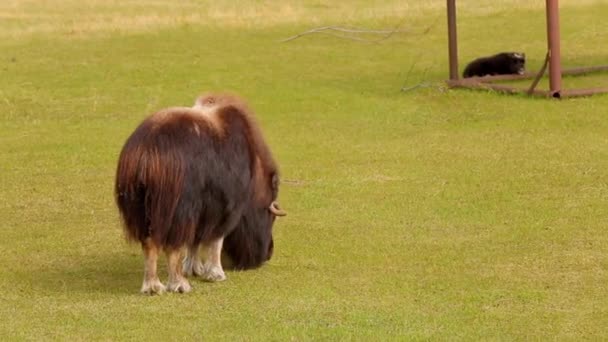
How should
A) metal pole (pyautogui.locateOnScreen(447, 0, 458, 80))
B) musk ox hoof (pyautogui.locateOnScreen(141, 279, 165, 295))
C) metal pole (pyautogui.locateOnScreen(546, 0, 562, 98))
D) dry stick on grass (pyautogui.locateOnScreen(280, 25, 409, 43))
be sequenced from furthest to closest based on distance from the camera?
dry stick on grass (pyautogui.locateOnScreen(280, 25, 409, 43)), metal pole (pyautogui.locateOnScreen(447, 0, 458, 80)), metal pole (pyautogui.locateOnScreen(546, 0, 562, 98)), musk ox hoof (pyautogui.locateOnScreen(141, 279, 165, 295))

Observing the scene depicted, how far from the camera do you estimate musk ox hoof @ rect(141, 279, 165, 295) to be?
6.63 meters

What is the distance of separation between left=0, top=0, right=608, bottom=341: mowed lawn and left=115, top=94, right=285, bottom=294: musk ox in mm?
175

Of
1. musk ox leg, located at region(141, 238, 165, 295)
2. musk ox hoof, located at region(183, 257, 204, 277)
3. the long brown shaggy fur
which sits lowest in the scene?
musk ox hoof, located at region(183, 257, 204, 277)

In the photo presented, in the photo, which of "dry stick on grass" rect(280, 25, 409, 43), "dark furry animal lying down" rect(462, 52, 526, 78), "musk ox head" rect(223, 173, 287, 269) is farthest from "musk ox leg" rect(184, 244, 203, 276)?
"dry stick on grass" rect(280, 25, 409, 43)

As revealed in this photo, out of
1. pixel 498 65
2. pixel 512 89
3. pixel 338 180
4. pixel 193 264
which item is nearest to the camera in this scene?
pixel 193 264

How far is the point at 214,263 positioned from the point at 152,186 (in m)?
0.75

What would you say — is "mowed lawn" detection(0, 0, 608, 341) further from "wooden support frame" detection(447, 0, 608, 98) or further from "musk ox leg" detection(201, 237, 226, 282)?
"wooden support frame" detection(447, 0, 608, 98)

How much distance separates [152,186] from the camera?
21.3 ft

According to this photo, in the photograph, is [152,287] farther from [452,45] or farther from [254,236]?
[452,45]

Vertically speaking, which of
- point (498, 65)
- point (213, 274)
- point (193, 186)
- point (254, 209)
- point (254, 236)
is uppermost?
point (193, 186)

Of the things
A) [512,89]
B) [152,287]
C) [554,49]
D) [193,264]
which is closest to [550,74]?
[554,49]

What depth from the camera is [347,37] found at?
61.7 feet

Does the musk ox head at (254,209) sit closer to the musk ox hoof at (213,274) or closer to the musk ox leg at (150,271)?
the musk ox hoof at (213,274)

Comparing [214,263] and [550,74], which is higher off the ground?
[214,263]
